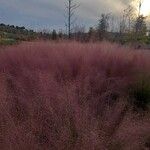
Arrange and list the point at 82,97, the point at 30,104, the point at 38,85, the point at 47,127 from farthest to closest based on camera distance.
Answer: the point at 38,85 → the point at 82,97 → the point at 30,104 → the point at 47,127

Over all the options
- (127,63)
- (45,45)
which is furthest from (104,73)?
(45,45)

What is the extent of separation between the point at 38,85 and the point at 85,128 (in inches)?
63.9

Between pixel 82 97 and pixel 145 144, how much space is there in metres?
1.19

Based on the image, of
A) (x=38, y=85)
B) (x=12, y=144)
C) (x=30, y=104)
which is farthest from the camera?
(x=38, y=85)

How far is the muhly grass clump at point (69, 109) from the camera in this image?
5215 millimetres

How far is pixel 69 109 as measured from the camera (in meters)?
5.67

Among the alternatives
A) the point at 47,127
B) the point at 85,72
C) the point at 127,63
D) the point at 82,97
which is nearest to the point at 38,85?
the point at 82,97

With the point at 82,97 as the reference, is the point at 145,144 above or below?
below

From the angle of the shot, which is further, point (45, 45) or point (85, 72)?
point (45, 45)

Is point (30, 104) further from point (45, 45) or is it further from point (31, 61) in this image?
point (45, 45)

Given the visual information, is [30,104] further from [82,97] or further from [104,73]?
[104,73]

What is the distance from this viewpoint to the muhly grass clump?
17.1ft

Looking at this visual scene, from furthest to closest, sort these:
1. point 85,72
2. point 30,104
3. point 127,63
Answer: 1. point 127,63
2. point 85,72
3. point 30,104

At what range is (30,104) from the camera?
5.86 meters
